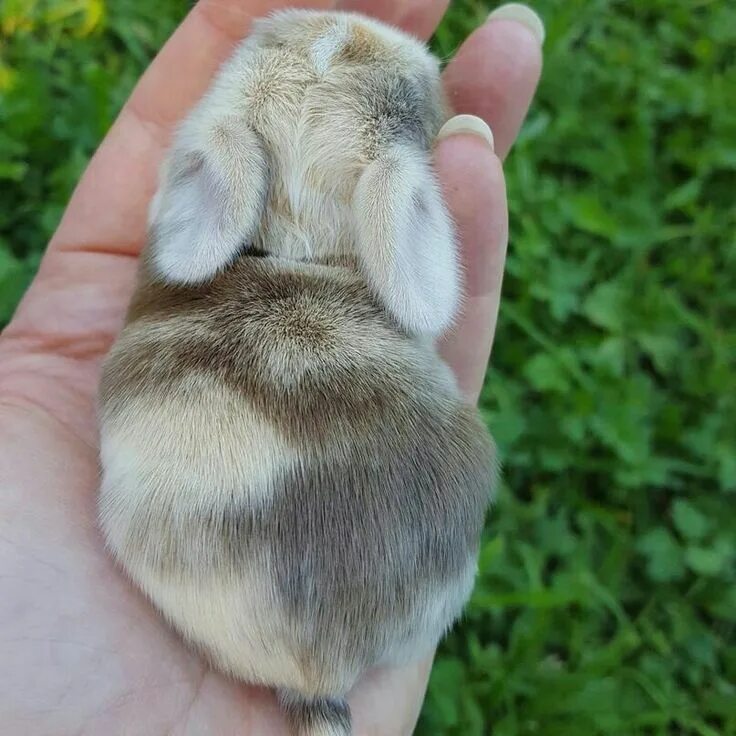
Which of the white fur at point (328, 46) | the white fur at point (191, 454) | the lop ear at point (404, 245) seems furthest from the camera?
the white fur at point (328, 46)

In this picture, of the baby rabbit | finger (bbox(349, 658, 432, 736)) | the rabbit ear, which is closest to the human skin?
finger (bbox(349, 658, 432, 736))

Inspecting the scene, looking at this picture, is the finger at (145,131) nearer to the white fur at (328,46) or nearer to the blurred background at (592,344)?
the blurred background at (592,344)

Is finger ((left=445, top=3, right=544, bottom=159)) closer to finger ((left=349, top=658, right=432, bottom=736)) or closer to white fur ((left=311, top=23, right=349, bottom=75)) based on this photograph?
white fur ((left=311, top=23, right=349, bottom=75))

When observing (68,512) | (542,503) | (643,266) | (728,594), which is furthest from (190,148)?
(728,594)

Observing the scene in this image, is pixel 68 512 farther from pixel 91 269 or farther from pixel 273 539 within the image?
pixel 91 269

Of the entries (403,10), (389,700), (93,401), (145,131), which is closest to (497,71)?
(403,10)

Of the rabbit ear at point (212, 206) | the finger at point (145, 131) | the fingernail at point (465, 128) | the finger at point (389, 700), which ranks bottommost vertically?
the finger at point (389, 700)

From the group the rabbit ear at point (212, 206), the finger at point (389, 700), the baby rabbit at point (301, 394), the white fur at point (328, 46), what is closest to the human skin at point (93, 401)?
the finger at point (389, 700)
